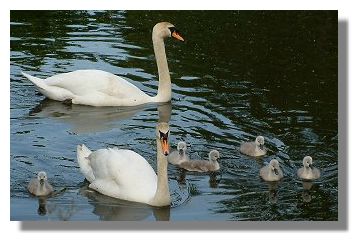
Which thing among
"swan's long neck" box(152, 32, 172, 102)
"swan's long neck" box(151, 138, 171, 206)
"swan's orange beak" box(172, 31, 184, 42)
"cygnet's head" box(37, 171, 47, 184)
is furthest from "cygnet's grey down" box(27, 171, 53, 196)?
"swan's long neck" box(152, 32, 172, 102)

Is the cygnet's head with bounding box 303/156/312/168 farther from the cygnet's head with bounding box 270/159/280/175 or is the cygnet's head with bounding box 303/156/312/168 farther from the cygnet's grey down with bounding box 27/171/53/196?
the cygnet's grey down with bounding box 27/171/53/196

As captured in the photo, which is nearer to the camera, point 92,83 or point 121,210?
point 121,210

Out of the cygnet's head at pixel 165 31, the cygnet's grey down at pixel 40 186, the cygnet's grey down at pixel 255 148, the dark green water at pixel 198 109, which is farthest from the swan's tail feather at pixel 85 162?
the cygnet's head at pixel 165 31

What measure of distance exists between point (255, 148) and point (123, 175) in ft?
5.71

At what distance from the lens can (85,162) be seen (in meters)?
14.1

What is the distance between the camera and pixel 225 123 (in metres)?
15.4

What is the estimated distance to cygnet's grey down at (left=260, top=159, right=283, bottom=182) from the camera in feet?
45.9

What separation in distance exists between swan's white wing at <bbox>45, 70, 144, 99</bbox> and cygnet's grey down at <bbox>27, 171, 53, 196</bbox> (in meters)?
3.00

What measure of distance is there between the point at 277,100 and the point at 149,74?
2.10 m

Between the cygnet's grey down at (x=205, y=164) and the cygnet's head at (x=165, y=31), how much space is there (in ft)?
6.38

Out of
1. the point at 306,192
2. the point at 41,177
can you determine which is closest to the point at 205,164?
the point at 306,192

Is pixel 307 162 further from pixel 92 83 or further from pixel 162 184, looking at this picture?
pixel 92 83

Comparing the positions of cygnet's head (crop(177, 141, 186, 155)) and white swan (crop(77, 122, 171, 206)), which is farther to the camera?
cygnet's head (crop(177, 141, 186, 155))
